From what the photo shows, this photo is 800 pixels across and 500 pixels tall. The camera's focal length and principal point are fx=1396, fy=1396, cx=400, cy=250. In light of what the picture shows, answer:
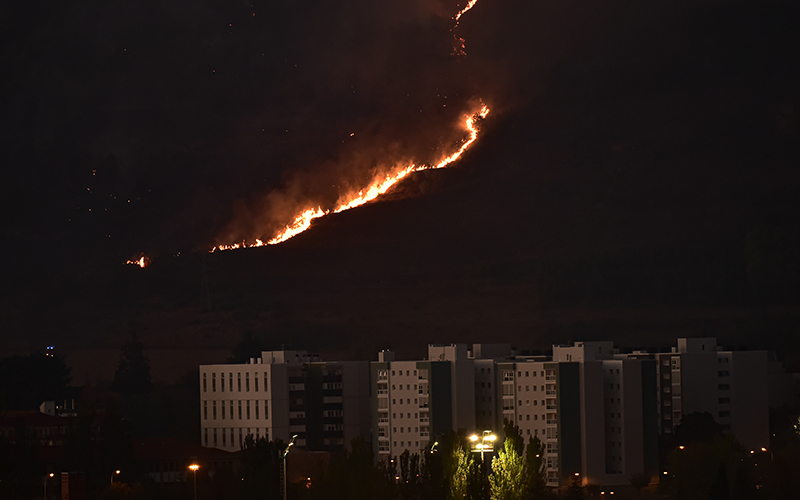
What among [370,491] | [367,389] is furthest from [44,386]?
[370,491]

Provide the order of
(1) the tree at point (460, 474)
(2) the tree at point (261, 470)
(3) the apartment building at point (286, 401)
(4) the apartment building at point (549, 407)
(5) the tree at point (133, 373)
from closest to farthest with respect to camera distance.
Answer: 1. (1) the tree at point (460, 474)
2. (2) the tree at point (261, 470)
3. (4) the apartment building at point (549, 407)
4. (3) the apartment building at point (286, 401)
5. (5) the tree at point (133, 373)

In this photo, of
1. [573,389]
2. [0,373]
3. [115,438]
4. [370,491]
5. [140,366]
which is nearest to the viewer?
[370,491]

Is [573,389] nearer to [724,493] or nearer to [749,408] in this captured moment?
[749,408]

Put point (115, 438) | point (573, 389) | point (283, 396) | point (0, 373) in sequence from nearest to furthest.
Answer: point (115, 438) < point (573, 389) < point (283, 396) < point (0, 373)

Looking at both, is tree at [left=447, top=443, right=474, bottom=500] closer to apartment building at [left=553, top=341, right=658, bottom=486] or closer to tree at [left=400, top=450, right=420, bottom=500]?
tree at [left=400, top=450, right=420, bottom=500]

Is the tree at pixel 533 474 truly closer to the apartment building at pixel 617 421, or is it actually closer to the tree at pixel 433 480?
the tree at pixel 433 480

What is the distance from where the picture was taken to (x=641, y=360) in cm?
8775

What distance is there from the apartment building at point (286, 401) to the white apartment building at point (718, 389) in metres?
22.0

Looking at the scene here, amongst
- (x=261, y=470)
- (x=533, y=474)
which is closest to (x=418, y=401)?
(x=261, y=470)

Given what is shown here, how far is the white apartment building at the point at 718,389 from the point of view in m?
100

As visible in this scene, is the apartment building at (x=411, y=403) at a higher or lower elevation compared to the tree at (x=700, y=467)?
higher

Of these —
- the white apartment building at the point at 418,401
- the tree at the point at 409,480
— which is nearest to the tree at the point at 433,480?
the tree at the point at 409,480

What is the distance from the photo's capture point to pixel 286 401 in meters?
94.9

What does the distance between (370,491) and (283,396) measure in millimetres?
37662
